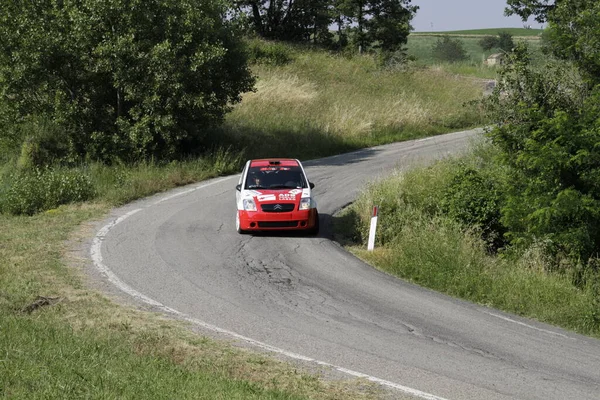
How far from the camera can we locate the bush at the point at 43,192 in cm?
2056

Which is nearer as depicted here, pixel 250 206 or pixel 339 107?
pixel 250 206

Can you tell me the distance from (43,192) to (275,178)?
6.70 meters

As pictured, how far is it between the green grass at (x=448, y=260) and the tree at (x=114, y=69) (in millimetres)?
7809

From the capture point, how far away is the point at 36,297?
1154 cm

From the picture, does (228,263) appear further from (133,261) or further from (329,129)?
(329,129)

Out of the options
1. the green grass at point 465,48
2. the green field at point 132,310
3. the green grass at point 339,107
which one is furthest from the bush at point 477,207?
the green grass at point 465,48

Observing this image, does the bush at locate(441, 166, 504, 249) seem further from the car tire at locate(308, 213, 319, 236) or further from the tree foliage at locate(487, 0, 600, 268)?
the car tire at locate(308, 213, 319, 236)

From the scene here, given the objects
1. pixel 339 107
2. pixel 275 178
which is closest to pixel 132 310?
pixel 275 178

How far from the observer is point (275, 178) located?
18.7 metres

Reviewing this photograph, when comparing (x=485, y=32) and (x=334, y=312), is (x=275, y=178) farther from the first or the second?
(x=485, y=32)

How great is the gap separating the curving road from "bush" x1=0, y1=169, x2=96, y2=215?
8.10 ft

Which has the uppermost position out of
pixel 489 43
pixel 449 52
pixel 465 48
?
pixel 489 43

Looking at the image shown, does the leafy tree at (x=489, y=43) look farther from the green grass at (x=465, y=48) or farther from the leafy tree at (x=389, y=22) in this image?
the leafy tree at (x=389, y=22)

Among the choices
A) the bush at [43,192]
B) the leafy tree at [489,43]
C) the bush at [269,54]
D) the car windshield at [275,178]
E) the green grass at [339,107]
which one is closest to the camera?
the car windshield at [275,178]
